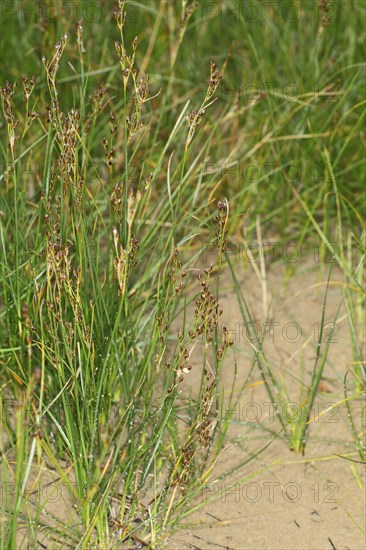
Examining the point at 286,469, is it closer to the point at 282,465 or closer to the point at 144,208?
the point at 282,465

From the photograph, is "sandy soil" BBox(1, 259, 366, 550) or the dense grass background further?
"sandy soil" BBox(1, 259, 366, 550)

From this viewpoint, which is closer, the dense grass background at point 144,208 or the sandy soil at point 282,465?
the dense grass background at point 144,208

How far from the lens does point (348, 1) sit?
3592mm

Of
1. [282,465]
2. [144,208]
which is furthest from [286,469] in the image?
[144,208]

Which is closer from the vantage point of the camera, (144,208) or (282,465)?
(282,465)

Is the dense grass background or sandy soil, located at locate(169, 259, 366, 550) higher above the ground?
the dense grass background

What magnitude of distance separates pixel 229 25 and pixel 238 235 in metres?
1.01

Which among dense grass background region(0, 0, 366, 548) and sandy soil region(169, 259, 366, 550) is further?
sandy soil region(169, 259, 366, 550)

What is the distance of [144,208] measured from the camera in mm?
2943

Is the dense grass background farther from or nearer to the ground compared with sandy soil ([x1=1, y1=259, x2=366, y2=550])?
farther from the ground

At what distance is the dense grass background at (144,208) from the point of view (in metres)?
2.14

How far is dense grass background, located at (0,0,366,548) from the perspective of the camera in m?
2.14

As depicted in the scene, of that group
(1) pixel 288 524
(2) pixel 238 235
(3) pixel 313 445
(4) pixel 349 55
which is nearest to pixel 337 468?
(3) pixel 313 445

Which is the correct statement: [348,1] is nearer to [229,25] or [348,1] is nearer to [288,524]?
[229,25]
